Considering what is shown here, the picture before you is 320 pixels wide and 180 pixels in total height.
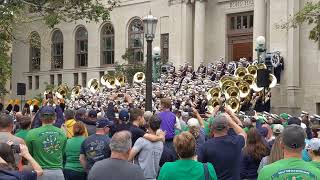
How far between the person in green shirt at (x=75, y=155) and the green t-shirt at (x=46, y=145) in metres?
0.70

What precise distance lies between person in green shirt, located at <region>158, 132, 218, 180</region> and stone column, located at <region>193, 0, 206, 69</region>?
1226 inches

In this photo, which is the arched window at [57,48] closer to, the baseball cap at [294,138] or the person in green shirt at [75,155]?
the person in green shirt at [75,155]

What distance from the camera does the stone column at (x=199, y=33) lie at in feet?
122

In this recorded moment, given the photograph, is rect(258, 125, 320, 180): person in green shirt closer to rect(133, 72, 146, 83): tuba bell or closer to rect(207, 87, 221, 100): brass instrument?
rect(207, 87, 221, 100): brass instrument

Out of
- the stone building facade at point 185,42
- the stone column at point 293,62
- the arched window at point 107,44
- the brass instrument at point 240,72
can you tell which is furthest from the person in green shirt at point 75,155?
the arched window at point 107,44

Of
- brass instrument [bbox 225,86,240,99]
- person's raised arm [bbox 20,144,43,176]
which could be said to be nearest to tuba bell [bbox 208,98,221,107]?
brass instrument [bbox 225,86,240,99]

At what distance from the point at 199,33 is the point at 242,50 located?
109 inches

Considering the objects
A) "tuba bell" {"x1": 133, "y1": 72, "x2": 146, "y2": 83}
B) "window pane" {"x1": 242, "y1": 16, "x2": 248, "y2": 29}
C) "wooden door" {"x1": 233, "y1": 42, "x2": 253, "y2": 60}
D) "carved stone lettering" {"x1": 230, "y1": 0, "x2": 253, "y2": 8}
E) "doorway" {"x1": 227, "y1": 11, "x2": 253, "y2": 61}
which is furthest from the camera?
"window pane" {"x1": 242, "y1": 16, "x2": 248, "y2": 29}

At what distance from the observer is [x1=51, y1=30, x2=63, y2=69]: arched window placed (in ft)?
167

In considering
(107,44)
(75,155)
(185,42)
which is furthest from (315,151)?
(107,44)

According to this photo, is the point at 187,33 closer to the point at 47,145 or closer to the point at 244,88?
the point at 244,88

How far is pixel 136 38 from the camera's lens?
1740 inches

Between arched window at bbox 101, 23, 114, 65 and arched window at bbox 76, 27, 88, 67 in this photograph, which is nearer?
arched window at bbox 101, 23, 114, 65

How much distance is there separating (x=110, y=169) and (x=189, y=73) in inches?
995
